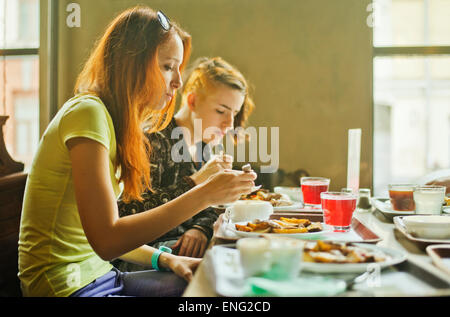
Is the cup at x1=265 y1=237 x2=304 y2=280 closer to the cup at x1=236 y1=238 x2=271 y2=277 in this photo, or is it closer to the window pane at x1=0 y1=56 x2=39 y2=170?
the cup at x1=236 y1=238 x2=271 y2=277

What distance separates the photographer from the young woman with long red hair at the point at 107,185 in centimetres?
84

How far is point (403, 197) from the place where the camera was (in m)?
1.28

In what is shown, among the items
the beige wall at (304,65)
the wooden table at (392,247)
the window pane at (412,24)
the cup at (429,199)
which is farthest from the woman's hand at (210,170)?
the window pane at (412,24)

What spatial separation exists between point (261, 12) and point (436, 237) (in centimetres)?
206

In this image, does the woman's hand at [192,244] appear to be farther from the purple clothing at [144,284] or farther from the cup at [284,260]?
the cup at [284,260]

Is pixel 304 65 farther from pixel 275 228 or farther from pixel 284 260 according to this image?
pixel 284 260

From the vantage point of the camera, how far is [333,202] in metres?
1.07

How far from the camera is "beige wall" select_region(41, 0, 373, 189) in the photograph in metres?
2.49

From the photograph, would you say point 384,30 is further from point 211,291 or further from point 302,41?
point 211,291

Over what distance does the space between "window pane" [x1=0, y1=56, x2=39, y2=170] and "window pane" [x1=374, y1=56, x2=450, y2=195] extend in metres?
1.87

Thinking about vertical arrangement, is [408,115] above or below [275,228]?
above

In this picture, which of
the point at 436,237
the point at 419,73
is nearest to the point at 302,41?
the point at 419,73

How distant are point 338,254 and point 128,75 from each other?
0.73 metres

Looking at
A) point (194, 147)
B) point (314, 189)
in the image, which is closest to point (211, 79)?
point (194, 147)
